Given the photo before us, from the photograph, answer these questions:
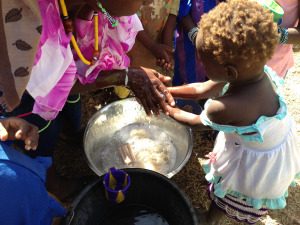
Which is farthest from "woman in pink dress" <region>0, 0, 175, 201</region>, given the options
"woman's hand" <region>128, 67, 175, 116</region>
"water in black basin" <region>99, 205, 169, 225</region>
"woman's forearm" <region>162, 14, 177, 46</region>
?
"water in black basin" <region>99, 205, 169, 225</region>

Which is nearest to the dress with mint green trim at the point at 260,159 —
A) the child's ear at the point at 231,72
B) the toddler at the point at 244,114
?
the toddler at the point at 244,114

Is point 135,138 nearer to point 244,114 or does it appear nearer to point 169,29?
point 169,29

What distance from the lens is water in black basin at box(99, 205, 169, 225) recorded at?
181 centimetres

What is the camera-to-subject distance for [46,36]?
44.7 inches

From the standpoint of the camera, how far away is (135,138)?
2.40 m

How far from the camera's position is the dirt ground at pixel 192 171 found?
2072 mm

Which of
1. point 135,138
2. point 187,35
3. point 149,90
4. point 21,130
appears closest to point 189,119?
point 149,90

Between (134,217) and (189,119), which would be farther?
(134,217)

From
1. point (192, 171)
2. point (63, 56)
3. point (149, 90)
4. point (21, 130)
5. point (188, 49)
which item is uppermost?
point (63, 56)

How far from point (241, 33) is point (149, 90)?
583 millimetres

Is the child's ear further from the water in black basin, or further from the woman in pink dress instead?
the water in black basin

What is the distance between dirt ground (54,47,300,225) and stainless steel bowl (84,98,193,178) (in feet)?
0.52

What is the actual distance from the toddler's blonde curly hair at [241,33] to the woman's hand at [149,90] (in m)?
0.42

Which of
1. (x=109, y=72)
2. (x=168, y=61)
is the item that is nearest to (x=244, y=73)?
(x=109, y=72)
